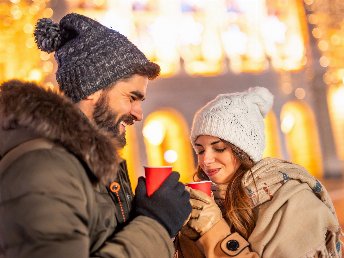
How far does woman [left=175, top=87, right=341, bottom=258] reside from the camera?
9.86 feet

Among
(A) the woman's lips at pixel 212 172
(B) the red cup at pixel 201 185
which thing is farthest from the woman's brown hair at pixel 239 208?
(B) the red cup at pixel 201 185

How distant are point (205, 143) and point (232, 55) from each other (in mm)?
13584

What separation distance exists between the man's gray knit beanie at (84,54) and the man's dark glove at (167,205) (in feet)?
3.06

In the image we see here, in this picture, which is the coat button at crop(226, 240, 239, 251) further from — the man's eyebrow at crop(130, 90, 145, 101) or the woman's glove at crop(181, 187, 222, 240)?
the man's eyebrow at crop(130, 90, 145, 101)

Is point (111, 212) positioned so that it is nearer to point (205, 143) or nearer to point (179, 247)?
point (179, 247)

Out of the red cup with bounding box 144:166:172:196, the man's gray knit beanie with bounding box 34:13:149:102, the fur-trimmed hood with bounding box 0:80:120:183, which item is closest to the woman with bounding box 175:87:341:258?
the red cup with bounding box 144:166:172:196

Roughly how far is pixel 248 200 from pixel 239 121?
0.68m

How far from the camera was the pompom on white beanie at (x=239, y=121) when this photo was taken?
11.9 ft

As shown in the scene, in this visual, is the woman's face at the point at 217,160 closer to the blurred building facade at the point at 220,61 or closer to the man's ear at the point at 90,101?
the man's ear at the point at 90,101

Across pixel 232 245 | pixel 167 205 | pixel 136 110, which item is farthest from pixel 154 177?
pixel 232 245

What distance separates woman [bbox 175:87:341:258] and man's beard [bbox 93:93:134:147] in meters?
0.69

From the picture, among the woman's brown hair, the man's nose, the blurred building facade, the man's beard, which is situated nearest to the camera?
the man's beard

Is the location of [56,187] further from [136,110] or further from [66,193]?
[136,110]

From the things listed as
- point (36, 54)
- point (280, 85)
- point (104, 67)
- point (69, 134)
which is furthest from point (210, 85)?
point (69, 134)
